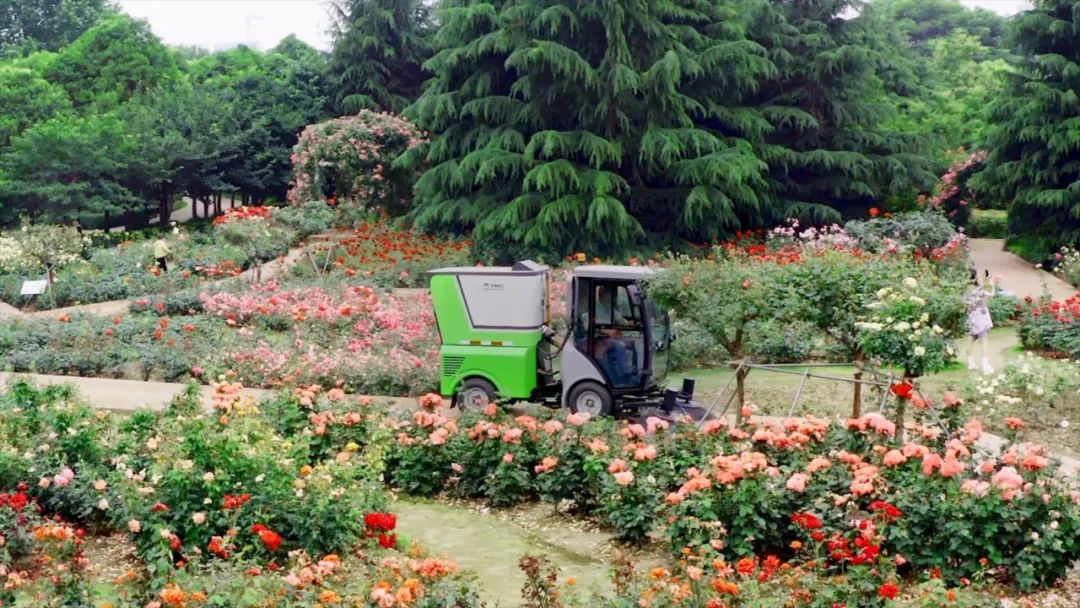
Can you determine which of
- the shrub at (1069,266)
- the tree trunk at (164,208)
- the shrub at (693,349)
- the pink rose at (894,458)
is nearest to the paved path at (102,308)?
the shrub at (693,349)

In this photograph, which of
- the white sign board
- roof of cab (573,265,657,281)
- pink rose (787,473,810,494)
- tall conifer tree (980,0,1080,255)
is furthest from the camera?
tall conifer tree (980,0,1080,255)

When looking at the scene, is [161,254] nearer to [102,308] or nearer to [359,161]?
[102,308]

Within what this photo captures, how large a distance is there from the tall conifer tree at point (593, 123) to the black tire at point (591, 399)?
9.53 m

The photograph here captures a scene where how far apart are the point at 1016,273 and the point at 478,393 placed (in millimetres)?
14436

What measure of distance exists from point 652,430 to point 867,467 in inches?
65.2

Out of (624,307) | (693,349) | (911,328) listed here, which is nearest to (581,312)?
(624,307)

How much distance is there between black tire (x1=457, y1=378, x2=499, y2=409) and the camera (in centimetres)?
1196

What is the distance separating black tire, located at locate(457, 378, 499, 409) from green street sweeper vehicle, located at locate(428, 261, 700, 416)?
1 centimetres

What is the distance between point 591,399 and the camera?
1148cm

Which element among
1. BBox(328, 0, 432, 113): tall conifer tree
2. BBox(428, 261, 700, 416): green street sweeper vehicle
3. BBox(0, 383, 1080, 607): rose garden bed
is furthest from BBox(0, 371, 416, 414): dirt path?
BBox(328, 0, 432, 113): tall conifer tree

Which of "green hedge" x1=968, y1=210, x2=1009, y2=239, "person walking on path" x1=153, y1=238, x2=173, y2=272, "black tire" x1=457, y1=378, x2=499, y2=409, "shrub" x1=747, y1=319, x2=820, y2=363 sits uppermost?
"green hedge" x1=968, y1=210, x2=1009, y2=239

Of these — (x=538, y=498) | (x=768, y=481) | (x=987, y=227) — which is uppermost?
(x=987, y=227)

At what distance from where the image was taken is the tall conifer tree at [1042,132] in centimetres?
2270

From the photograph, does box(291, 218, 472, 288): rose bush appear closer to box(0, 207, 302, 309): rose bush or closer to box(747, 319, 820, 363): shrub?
box(0, 207, 302, 309): rose bush
